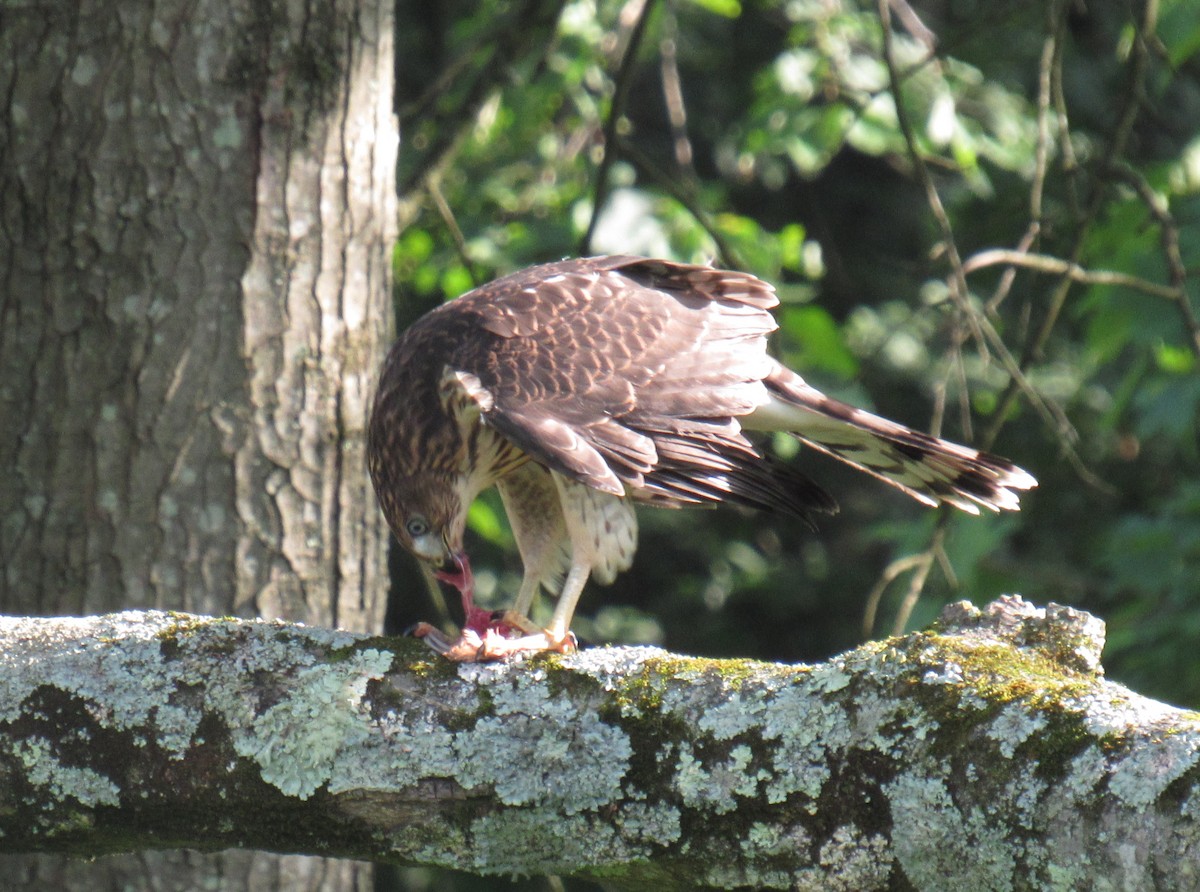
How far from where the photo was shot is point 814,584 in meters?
8.60

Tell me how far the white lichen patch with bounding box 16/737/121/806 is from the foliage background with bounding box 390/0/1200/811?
7.52 ft

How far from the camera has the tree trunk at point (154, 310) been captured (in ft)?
9.82

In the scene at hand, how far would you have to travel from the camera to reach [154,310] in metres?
3.01

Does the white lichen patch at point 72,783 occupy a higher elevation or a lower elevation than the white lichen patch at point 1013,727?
lower

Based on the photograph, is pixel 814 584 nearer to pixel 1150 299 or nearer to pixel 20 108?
pixel 1150 299

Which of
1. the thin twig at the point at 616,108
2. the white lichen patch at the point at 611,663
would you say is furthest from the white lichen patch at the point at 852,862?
the thin twig at the point at 616,108

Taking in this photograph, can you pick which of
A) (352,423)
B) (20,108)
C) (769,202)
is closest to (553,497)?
(352,423)

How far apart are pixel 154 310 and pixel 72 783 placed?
1347 mm

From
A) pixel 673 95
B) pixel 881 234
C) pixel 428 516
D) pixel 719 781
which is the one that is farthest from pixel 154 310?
pixel 881 234

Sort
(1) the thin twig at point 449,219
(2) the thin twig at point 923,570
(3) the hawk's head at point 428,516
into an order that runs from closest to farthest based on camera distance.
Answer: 1. (3) the hawk's head at point 428,516
2. (2) the thin twig at point 923,570
3. (1) the thin twig at point 449,219

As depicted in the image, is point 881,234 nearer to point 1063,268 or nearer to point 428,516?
point 1063,268

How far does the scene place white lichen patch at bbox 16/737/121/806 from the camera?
1.92 meters

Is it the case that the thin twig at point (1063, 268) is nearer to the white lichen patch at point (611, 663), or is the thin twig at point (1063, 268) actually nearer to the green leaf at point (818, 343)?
the green leaf at point (818, 343)

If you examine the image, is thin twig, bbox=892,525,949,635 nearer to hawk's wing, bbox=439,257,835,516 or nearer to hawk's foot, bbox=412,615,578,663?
hawk's wing, bbox=439,257,835,516
